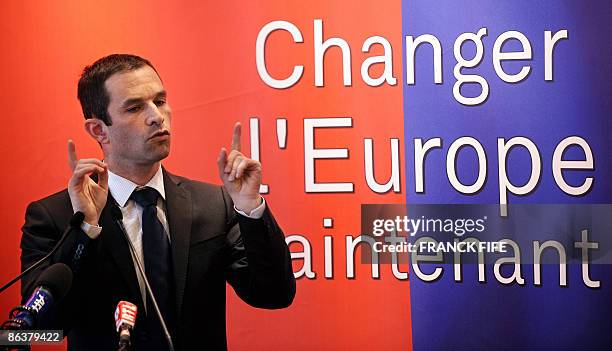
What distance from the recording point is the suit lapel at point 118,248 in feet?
7.36

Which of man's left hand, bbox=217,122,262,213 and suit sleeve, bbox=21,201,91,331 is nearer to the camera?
suit sleeve, bbox=21,201,91,331

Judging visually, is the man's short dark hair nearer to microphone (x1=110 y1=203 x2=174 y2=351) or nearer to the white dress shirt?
the white dress shirt

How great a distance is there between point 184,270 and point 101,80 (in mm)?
683

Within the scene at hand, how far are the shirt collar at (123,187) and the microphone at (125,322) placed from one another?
875 mm

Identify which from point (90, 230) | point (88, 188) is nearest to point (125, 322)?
point (90, 230)

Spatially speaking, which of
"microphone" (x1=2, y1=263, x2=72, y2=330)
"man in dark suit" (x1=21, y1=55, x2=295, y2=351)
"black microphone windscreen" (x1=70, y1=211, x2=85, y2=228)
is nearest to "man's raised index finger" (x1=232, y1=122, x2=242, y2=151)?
"man in dark suit" (x1=21, y1=55, x2=295, y2=351)

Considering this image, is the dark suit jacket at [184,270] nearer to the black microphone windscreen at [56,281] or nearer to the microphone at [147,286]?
the microphone at [147,286]

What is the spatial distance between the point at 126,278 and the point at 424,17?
174cm

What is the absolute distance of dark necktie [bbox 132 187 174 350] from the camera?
89.3 inches

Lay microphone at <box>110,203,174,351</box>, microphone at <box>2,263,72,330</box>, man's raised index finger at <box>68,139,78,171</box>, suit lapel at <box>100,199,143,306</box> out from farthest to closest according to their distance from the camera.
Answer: suit lapel at <box>100,199,143,306</box>, man's raised index finger at <box>68,139,78,171</box>, microphone at <box>110,203,174,351</box>, microphone at <box>2,263,72,330</box>

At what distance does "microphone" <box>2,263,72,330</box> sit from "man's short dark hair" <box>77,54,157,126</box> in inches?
36.1

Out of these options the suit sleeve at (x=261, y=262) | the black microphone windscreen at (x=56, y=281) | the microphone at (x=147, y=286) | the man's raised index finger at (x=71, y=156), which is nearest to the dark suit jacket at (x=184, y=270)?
the suit sleeve at (x=261, y=262)

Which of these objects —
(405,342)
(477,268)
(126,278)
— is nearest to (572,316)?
(477,268)

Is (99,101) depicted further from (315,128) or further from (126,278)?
(315,128)
